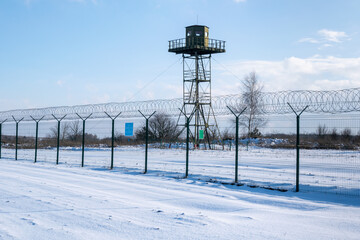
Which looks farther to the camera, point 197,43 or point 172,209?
point 197,43

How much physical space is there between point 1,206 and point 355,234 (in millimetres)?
6577

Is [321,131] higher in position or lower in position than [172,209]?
higher

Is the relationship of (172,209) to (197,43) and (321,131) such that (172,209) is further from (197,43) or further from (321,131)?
(197,43)

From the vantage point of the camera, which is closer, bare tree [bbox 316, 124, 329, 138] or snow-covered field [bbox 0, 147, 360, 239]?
snow-covered field [bbox 0, 147, 360, 239]

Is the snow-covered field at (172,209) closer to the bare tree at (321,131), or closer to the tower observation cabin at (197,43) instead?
the bare tree at (321,131)

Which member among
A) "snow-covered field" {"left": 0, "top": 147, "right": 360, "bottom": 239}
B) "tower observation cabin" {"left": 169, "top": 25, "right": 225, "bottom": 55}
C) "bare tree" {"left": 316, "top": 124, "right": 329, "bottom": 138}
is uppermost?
"tower observation cabin" {"left": 169, "top": 25, "right": 225, "bottom": 55}

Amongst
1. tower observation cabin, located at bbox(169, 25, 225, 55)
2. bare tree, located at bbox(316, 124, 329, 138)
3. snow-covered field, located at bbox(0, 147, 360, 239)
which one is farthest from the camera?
tower observation cabin, located at bbox(169, 25, 225, 55)

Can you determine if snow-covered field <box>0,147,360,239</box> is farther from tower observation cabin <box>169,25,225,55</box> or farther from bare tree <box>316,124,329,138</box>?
tower observation cabin <box>169,25,225,55</box>

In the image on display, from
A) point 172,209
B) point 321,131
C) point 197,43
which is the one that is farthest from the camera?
point 197,43

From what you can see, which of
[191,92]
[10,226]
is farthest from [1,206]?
[191,92]

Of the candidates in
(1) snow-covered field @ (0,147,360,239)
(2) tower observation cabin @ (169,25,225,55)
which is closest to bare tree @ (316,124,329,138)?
(1) snow-covered field @ (0,147,360,239)

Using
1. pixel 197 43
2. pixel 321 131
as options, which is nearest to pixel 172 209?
pixel 321 131

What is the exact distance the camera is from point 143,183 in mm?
12086

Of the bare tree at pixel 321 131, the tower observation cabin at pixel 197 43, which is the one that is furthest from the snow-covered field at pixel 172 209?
the tower observation cabin at pixel 197 43
